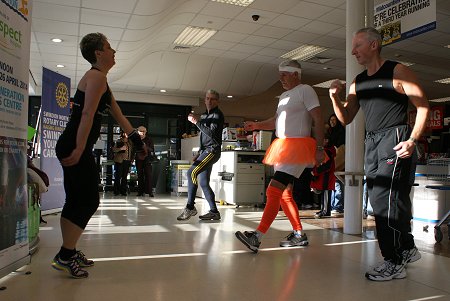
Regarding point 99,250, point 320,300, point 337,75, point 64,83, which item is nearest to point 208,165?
point 99,250

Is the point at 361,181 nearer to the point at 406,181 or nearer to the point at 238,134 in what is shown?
the point at 406,181

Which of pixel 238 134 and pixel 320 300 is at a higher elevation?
pixel 238 134

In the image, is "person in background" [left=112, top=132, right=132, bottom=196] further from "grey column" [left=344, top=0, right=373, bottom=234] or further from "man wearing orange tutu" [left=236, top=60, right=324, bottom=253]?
"man wearing orange tutu" [left=236, top=60, right=324, bottom=253]

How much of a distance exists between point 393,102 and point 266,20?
5.76 meters

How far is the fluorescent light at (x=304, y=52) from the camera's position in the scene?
9617 millimetres

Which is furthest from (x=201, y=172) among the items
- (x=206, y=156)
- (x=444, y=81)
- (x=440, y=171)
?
(x=444, y=81)

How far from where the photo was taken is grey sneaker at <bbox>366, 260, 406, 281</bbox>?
7.78 ft

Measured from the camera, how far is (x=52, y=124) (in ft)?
18.4

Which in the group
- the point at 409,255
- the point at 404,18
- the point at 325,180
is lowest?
the point at 409,255

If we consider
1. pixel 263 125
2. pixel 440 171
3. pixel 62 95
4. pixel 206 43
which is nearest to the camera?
pixel 263 125

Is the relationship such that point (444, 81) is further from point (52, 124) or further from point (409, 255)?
point (409, 255)

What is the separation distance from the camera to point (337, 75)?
12.6m

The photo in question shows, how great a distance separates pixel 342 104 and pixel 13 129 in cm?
199

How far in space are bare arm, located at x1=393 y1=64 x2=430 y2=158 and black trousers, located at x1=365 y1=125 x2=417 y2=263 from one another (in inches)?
4.3
